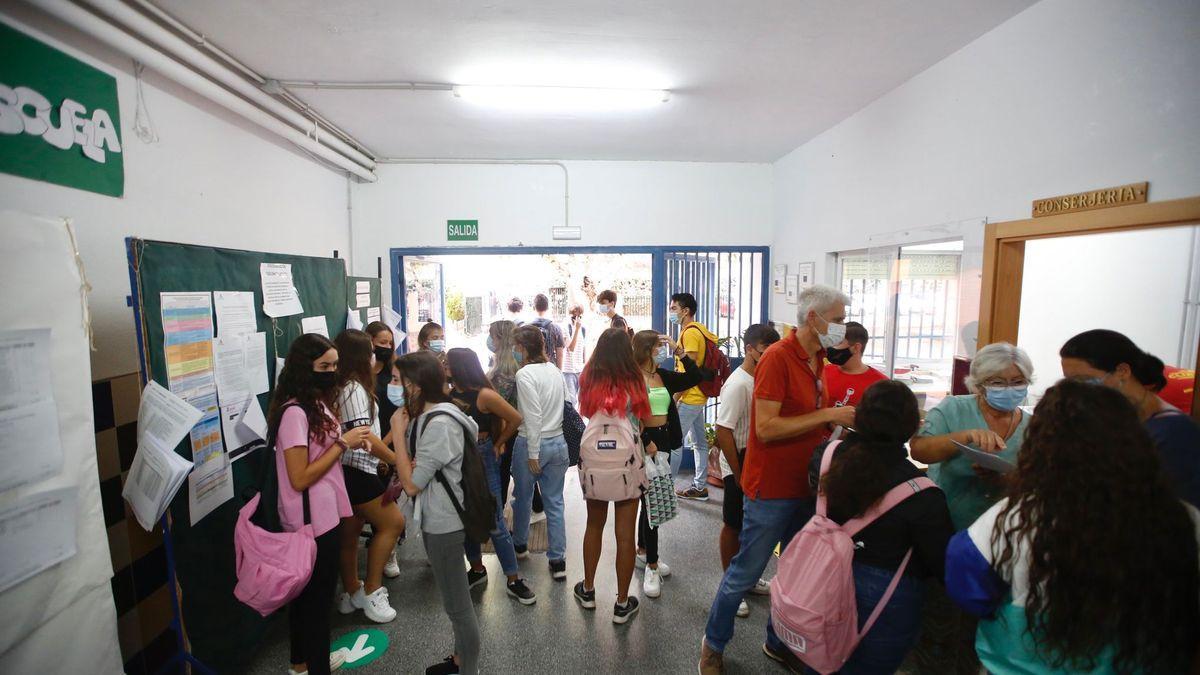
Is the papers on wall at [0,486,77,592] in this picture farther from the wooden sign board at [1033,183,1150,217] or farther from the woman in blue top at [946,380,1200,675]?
the wooden sign board at [1033,183,1150,217]

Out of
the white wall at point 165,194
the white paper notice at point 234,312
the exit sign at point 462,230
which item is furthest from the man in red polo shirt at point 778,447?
the exit sign at point 462,230

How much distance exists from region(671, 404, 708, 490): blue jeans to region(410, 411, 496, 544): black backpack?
7.94ft

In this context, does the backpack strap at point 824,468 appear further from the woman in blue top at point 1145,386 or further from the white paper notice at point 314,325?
the white paper notice at point 314,325

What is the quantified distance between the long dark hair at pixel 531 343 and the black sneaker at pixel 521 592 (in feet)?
4.44

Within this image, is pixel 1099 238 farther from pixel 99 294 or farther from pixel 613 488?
pixel 99 294

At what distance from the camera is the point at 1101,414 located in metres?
1.13

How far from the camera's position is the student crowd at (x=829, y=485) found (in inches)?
42.7

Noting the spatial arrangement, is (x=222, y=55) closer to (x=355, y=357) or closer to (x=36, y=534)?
(x=355, y=357)

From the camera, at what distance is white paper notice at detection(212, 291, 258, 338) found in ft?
8.01

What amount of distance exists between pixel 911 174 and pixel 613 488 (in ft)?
9.45

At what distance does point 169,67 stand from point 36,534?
2278 millimetres

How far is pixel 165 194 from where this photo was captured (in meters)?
2.66

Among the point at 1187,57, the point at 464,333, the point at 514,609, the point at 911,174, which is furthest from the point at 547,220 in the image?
the point at 1187,57

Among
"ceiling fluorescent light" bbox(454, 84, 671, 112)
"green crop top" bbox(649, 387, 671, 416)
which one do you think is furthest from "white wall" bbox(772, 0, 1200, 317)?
"green crop top" bbox(649, 387, 671, 416)
